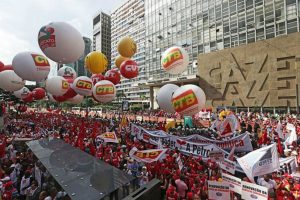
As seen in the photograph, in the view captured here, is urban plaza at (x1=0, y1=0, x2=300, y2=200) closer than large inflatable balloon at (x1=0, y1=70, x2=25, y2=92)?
Yes

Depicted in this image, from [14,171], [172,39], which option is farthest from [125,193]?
[172,39]

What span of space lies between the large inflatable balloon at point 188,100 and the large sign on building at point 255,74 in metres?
24.2

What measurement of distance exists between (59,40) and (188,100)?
21.7 feet

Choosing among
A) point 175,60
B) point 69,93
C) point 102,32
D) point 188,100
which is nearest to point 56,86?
point 69,93

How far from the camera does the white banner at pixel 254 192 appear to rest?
616 centimetres

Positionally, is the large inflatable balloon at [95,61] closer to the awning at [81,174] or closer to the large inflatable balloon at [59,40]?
the large inflatable balloon at [59,40]

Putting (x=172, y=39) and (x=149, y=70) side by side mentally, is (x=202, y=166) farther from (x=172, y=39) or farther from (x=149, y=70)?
(x=149, y=70)

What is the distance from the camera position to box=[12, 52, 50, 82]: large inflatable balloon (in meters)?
13.9

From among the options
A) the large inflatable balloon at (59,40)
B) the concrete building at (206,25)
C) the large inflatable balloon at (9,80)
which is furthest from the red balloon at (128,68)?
the concrete building at (206,25)

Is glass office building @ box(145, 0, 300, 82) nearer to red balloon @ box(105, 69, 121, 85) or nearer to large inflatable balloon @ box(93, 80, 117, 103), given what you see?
red balloon @ box(105, 69, 121, 85)

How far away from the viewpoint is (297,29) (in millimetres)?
35000

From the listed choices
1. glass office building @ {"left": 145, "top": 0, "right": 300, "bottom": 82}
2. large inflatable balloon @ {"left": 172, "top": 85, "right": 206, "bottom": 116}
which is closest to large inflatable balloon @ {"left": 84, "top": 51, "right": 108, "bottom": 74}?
large inflatable balloon @ {"left": 172, "top": 85, "right": 206, "bottom": 116}

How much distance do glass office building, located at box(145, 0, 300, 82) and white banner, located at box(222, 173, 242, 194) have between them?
35076 millimetres

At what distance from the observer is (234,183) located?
22.8ft
